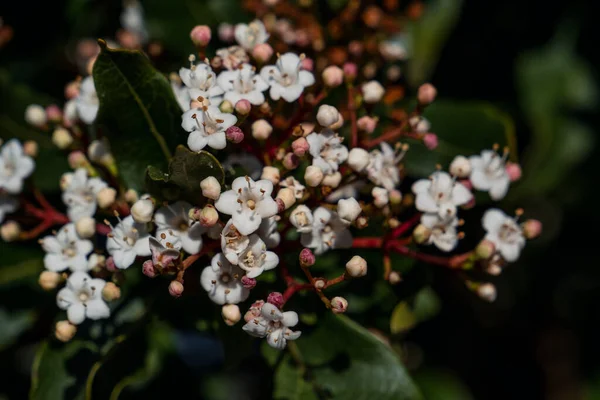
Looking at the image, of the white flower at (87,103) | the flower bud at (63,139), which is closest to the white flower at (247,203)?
the white flower at (87,103)

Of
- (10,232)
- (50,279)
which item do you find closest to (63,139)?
(10,232)

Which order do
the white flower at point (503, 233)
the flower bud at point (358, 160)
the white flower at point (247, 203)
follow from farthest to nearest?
the white flower at point (503, 233), the flower bud at point (358, 160), the white flower at point (247, 203)

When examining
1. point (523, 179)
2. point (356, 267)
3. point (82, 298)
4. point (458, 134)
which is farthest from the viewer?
point (523, 179)

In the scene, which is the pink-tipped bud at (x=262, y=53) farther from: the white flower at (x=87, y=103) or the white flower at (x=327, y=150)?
the white flower at (x=87, y=103)

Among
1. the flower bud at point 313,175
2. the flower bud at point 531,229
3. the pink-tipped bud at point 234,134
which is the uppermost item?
the pink-tipped bud at point 234,134

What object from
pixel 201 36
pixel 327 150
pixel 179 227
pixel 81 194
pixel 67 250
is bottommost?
pixel 67 250

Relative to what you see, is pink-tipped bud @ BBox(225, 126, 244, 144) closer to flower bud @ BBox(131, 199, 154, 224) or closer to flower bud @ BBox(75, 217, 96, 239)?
flower bud @ BBox(131, 199, 154, 224)

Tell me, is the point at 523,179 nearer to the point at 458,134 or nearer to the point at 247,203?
the point at 458,134
